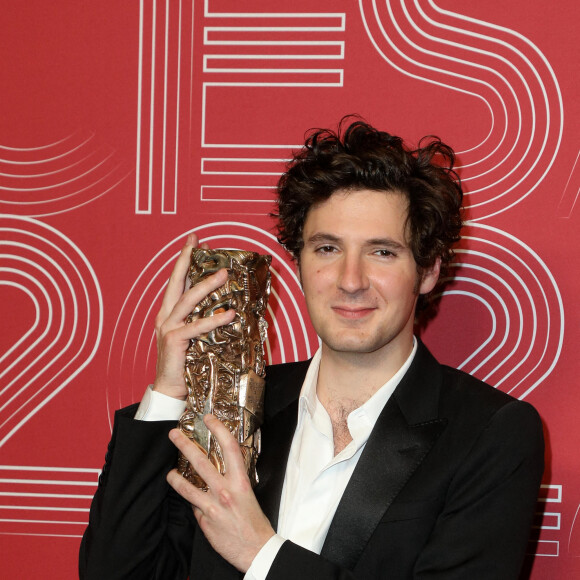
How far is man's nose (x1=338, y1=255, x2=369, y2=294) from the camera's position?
5.82 ft

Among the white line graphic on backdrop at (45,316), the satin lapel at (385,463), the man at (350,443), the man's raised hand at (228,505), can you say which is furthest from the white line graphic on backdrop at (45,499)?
the satin lapel at (385,463)

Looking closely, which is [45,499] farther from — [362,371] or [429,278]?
[429,278]

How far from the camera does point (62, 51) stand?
7.98ft

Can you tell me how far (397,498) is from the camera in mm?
1682

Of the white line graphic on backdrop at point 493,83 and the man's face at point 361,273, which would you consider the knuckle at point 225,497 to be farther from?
the white line graphic on backdrop at point 493,83

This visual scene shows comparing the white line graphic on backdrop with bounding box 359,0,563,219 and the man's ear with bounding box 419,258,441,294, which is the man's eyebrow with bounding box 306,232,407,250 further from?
the white line graphic on backdrop with bounding box 359,0,563,219

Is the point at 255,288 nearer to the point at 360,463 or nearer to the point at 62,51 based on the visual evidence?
the point at 360,463

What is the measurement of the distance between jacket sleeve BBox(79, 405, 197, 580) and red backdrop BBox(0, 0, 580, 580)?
0.61 m

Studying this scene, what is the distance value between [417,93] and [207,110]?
62 centimetres

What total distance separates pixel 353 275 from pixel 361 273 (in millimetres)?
25

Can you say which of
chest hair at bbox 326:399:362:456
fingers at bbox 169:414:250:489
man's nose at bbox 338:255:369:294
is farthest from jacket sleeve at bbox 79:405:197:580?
man's nose at bbox 338:255:369:294


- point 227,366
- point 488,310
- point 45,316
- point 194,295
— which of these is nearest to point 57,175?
point 45,316

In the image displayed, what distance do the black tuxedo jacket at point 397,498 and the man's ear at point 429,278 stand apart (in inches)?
5.7

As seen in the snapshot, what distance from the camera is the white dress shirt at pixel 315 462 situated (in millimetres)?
1745
